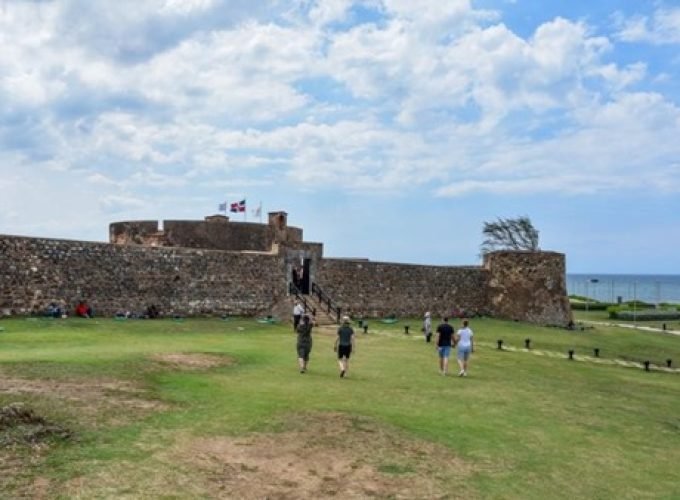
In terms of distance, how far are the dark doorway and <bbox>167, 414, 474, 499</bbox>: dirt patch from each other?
18586mm

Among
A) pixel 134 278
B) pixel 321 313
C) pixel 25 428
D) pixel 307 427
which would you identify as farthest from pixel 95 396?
pixel 321 313

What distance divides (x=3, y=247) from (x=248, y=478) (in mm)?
15949

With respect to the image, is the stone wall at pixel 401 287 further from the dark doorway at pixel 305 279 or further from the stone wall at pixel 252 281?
the dark doorway at pixel 305 279

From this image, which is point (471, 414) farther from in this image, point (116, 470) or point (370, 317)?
point (370, 317)

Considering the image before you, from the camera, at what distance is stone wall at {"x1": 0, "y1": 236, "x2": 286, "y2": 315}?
67.2 feet

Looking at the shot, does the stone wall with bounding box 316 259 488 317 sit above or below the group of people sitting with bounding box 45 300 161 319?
above

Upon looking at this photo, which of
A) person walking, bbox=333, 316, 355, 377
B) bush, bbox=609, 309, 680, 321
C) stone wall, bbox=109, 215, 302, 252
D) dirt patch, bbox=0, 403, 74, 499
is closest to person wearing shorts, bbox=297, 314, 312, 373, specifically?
person walking, bbox=333, 316, 355, 377

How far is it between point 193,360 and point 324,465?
6.81 m

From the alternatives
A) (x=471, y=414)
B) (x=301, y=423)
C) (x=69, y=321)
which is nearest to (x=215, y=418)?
(x=301, y=423)

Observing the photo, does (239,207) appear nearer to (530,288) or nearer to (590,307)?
(530,288)

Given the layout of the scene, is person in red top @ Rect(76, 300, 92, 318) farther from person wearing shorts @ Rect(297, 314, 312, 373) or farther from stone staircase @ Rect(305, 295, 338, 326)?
person wearing shorts @ Rect(297, 314, 312, 373)

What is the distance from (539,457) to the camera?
345 inches

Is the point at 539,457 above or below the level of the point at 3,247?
below

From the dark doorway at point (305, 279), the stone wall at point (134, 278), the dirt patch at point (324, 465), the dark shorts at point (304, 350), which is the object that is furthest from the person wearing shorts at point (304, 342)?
the dark doorway at point (305, 279)
